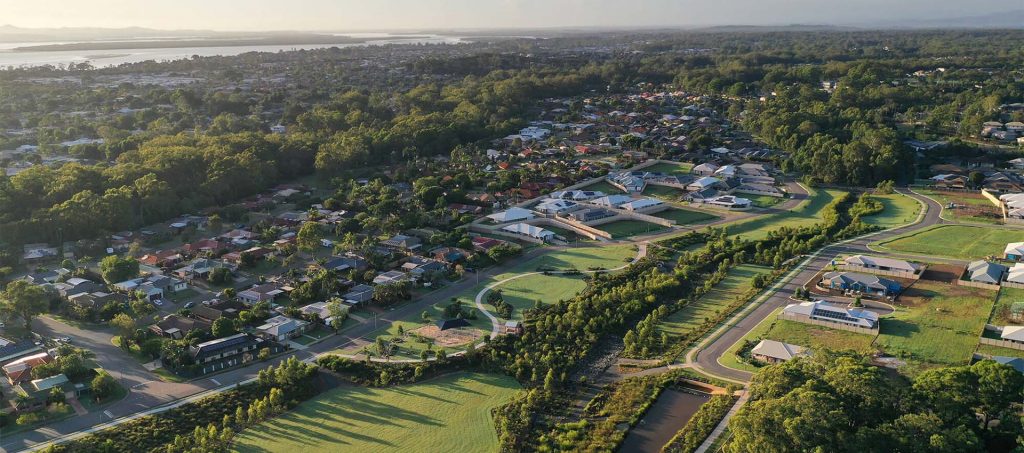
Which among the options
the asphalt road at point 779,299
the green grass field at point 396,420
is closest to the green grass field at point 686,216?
the asphalt road at point 779,299

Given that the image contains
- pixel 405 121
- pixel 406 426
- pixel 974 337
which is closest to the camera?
pixel 406 426

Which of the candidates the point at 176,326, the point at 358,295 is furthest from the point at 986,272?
the point at 176,326

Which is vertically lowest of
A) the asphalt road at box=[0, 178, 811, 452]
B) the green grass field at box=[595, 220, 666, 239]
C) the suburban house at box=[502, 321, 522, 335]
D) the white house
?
the asphalt road at box=[0, 178, 811, 452]

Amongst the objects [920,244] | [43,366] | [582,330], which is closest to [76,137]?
[43,366]

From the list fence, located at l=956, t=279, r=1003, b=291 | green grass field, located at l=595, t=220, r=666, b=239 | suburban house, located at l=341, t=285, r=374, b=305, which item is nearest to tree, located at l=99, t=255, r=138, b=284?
suburban house, located at l=341, t=285, r=374, b=305

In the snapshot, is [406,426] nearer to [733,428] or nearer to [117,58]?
[733,428]

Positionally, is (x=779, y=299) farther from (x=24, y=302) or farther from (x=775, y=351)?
(x=24, y=302)

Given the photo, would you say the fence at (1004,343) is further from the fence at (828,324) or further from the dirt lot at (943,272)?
the dirt lot at (943,272)

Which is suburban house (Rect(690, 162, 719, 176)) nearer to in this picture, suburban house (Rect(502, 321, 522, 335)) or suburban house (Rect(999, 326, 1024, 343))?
suburban house (Rect(999, 326, 1024, 343))
